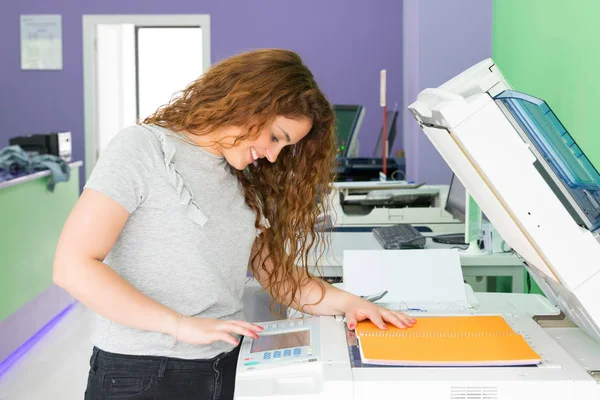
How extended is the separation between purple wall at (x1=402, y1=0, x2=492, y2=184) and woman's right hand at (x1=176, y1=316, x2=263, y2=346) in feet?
10.1

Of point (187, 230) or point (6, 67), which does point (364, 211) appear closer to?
point (187, 230)

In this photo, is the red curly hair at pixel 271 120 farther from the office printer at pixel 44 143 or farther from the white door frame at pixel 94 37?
the white door frame at pixel 94 37

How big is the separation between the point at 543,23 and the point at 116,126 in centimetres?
652

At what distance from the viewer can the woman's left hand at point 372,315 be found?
1.49m

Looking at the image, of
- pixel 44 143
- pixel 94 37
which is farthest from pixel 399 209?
pixel 94 37

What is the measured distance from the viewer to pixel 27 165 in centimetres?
442

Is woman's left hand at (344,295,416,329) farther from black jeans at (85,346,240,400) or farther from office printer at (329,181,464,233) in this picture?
office printer at (329,181,464,233)

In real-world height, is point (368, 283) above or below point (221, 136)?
below

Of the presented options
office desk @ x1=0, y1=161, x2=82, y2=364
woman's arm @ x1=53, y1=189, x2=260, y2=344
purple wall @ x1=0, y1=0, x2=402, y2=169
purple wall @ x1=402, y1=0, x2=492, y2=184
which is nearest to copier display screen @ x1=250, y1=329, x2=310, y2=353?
woman's arm @ x1=53, y1=189, x2=260, y2=344

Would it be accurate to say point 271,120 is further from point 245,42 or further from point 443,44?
point 245,42

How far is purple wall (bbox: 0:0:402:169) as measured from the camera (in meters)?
7.28

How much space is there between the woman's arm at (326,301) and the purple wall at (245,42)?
18.8 feet

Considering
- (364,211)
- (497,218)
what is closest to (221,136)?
(497,218)

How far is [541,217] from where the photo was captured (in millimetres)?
1147
